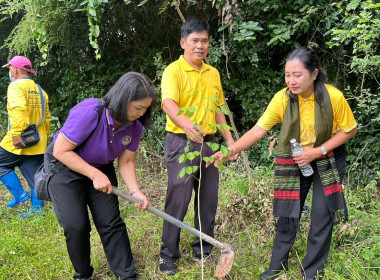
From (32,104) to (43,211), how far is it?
3.98 ft

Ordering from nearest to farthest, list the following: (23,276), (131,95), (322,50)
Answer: (131,95)
(23,276)
(322,50)

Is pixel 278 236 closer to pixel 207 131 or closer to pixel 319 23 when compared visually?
pixel 207 131

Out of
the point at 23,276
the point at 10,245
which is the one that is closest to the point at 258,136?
the point at 23,276

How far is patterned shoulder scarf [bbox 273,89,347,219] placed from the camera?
246 centimetres

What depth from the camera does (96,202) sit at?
2.72 meters

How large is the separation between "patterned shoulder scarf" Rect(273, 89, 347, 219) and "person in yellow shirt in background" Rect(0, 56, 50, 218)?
2.78 meters

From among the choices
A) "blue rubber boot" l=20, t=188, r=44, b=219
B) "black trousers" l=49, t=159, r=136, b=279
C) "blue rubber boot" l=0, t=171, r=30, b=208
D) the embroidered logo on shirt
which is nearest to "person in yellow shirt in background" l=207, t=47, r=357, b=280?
the embroidered logo on shirt

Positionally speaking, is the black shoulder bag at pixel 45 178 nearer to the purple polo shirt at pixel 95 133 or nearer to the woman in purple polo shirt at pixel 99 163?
the woman in purple polo shirt at pixel 99 163

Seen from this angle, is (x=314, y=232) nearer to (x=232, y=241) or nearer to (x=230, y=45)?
(x=232, y=241)

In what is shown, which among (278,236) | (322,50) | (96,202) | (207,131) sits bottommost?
(278,236)

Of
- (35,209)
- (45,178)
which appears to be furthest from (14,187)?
(45,178)

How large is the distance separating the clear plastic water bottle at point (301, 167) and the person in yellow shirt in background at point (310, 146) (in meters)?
0.04

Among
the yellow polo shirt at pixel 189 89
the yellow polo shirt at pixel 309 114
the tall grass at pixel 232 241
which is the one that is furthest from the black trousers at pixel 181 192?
the yellow polo shirt at pixel 309 114

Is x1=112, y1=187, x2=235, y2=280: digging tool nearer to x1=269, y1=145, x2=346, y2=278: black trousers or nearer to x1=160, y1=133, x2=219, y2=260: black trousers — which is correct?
x1=160, y1=133, x2=219, y2=260: black trousers
